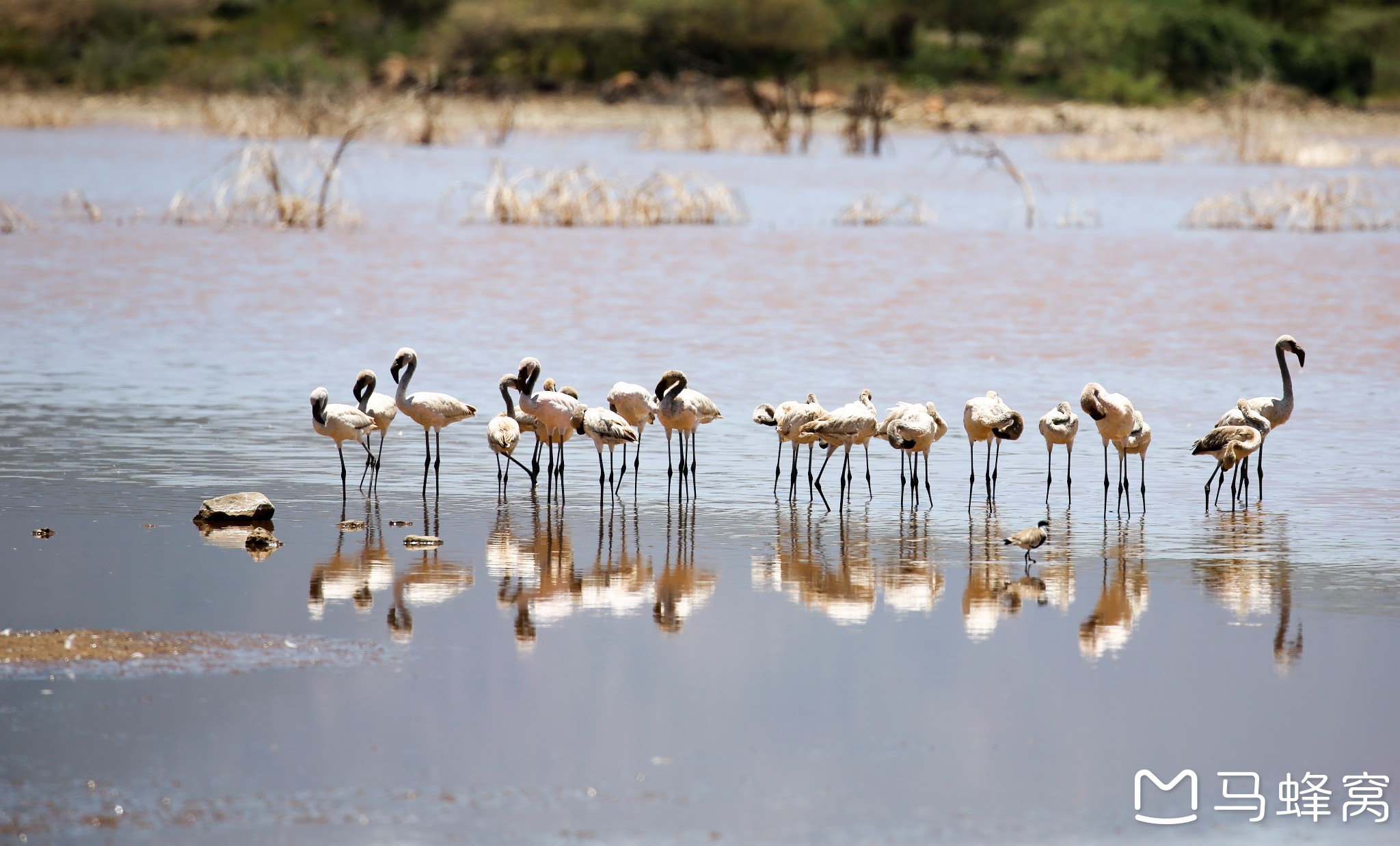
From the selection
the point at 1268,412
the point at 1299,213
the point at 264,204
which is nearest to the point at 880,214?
the point at 1299,213

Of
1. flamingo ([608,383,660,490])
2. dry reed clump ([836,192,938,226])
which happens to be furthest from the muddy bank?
dry reed clump ([836,192,938,226])

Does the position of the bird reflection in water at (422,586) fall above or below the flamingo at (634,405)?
below

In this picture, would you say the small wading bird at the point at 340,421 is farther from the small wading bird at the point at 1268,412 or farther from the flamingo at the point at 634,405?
the small wading bird at the point at 1268,412

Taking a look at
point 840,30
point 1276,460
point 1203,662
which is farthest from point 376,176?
point 840,30

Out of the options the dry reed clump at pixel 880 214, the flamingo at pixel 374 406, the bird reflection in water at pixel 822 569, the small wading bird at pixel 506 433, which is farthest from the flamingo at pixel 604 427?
the dry reed clump at pixel 880 214

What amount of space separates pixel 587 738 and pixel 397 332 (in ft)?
36.9

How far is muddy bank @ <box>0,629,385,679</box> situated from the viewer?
20.7ft

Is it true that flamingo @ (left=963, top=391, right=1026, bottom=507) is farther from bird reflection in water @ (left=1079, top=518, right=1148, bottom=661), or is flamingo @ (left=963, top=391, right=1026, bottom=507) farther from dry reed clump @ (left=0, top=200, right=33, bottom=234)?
dry reed clump @ (left=0, top=200, right=33, bottom=234)

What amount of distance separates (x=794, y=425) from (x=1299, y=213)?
60.7ft

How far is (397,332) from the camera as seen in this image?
54.4 ft

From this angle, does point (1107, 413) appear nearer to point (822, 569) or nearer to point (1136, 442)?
point (1136, 442)

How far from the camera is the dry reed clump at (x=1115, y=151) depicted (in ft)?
128

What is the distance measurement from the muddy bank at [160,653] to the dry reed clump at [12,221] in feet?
58.1

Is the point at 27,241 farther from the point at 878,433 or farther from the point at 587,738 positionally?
the point at 587,738
